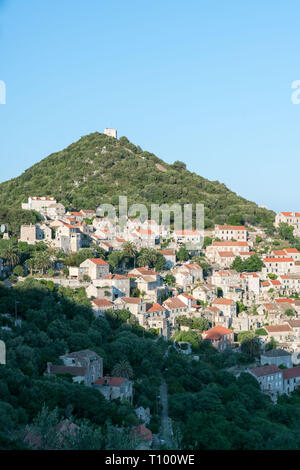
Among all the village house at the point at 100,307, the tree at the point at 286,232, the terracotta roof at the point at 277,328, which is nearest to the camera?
the village house at the point at 100,307

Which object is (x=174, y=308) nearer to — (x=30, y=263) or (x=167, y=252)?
(x=30, y=263)

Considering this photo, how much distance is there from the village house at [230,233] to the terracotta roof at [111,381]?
99.2 ft

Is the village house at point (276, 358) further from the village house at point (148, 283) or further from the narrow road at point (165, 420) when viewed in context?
the village house at point (148, 283)

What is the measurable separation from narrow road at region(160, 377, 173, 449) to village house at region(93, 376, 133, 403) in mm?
1602

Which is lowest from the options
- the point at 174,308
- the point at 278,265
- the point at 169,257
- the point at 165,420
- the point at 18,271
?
the point at 165,420

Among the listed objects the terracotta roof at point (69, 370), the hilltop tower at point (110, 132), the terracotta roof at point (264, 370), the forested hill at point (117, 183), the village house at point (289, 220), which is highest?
the hilltop tower at point (110, 132)

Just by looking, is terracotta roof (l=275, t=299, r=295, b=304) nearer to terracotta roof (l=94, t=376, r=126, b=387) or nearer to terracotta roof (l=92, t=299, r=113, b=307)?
terracotta roof (l=92, t=299, r=113, b=307)

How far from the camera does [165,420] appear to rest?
24953mm

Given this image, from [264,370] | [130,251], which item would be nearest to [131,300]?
[130,251]

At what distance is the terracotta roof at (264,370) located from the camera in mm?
30700

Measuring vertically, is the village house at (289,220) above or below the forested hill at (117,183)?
below

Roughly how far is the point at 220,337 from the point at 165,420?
11812mm

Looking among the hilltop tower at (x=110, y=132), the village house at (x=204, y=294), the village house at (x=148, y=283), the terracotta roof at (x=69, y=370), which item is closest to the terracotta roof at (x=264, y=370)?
the terracotta roof at (x=69, y=370)
